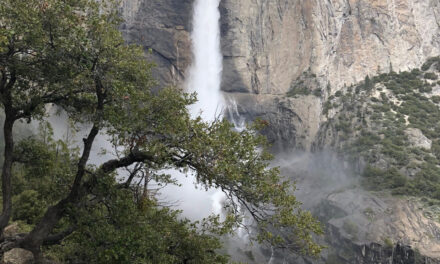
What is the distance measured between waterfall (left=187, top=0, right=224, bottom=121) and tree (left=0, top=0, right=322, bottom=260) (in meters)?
50.3

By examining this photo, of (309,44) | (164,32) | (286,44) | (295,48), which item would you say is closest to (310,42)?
(309,44)

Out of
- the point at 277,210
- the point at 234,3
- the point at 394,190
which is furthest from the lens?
the point at 234,3

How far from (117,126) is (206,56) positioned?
177 ft

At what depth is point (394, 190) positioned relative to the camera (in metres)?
42.2

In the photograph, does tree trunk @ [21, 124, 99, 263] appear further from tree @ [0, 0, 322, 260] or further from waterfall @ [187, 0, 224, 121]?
waterfall @ [187, 0, 224, 121]

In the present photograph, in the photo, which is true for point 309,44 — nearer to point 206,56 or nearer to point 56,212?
point 206,56

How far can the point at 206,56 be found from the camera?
64.1 metres

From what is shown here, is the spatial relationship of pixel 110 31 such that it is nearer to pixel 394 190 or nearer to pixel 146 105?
pixel 146 105

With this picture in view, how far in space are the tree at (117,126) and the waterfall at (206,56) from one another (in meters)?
50.3

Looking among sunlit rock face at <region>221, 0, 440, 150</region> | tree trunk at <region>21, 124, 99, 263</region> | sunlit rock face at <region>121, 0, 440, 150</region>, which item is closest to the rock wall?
sunlit rock face at <region>221, 0, 440, 150</region>

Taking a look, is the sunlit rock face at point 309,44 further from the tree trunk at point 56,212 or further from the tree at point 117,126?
the tree trunk at point 56,212

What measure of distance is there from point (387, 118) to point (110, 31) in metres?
48.4

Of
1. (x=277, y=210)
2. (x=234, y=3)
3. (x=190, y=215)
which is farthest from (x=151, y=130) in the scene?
(x=234, y=3)

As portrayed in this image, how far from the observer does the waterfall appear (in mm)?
63281
